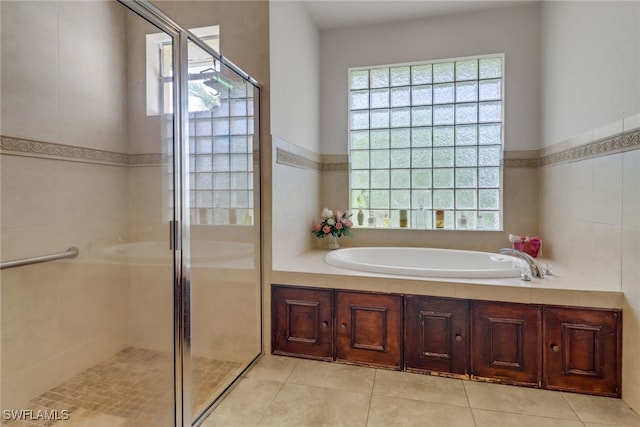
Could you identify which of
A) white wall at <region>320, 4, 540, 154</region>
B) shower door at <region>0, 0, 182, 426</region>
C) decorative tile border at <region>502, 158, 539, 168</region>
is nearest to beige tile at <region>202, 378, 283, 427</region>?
shower door at <region>0, 0, 182, 426</region>

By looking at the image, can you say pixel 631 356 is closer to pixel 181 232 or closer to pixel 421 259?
pixel 421 259

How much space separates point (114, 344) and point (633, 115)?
299 centimetres

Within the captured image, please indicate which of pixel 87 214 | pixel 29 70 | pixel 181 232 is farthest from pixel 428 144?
pixel 29 70

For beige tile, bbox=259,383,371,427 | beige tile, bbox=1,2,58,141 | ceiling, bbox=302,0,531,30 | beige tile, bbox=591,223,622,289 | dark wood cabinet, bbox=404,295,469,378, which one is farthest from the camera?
ceiling, bbox=302,0,531,30

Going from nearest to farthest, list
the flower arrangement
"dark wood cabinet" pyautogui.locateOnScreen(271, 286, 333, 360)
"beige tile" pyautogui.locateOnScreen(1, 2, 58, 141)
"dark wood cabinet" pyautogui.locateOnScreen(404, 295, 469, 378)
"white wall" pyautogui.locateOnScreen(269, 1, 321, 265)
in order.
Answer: "beige tile" pyautogui.locateOnScreen(1, 2, 58, 141)
"dark wood cabinet" pyautogui.locateOnScreen(404, 295, 469, 378)
"dark wood cabinet" pyautogui.locateOnScreen(271, 286, 333, 360)
"white wall" pyautogui.locateOnScreen(269, 1, 321, 265)
the flower arrangement

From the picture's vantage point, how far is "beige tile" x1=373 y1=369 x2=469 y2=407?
1.88 metres

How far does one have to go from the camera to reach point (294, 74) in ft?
9.32

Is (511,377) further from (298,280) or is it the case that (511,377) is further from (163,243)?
(163,243)

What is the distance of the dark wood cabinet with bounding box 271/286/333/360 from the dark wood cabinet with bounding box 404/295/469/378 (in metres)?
0.51

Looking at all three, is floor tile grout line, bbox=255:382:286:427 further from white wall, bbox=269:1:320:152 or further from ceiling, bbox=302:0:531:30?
ceiling, bbox=302:0:531:30

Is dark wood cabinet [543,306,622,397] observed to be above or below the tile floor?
above

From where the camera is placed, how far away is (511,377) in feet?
6.54

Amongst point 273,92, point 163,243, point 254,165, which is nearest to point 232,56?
point 273,92

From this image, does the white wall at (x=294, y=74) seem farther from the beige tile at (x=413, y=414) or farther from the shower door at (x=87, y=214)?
the beige tile at (x=413, y=414)
